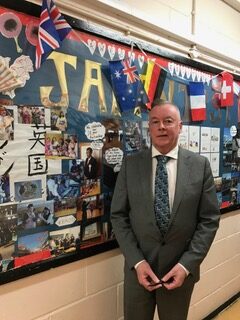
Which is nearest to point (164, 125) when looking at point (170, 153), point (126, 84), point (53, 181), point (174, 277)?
point (170, 153)

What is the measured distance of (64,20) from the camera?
137 centimetres

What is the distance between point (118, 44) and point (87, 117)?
1.49 ft

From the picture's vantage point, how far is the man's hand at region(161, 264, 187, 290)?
1.55m

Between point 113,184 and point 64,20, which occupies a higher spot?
point 64,20

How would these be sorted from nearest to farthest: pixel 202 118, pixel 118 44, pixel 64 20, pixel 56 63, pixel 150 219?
pixel 64 20
pixel 56 63
pixel 150 219
pixel 118 44
pixel 202 118

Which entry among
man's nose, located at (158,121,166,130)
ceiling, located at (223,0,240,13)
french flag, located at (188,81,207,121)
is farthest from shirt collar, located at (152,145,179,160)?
ceiling, located at (223,0,240,13)

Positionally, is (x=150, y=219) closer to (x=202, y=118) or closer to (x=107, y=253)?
(x=107, y=253)

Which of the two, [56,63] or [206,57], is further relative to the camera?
[206,57]

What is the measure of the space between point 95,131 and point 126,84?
0.32 m

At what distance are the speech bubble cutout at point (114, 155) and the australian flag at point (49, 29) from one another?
1.96 ft

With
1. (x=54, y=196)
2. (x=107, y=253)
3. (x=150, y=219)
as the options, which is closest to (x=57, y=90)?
(x=54, y=196)

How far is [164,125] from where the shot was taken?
1.63 m

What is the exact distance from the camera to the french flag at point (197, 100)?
2.25m

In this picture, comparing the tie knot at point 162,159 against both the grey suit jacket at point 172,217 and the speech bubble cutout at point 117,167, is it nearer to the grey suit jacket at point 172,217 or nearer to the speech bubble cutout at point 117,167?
the grey suit jacket at point 172,217
